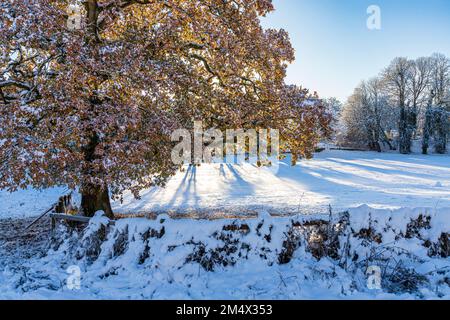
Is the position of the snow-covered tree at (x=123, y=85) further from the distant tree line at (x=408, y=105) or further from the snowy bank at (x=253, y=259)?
the distant tree line at (x=408, y=105)

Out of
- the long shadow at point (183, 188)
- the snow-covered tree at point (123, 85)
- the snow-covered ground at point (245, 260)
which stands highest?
the snow-covered tree at point (123, 85)

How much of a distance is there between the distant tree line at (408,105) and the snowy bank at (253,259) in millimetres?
49975

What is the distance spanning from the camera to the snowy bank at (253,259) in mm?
5570

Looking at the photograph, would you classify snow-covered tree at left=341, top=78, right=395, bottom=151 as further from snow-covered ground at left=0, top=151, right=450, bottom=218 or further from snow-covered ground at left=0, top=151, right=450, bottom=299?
snow-covered ground at left=0, top=151, right=450, bottom=299

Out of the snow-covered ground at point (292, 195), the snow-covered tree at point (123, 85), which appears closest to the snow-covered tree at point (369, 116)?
the snow-covered ground at point (292, 195)

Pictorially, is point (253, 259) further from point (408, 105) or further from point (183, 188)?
point (408, 105)

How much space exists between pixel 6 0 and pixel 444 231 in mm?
10435

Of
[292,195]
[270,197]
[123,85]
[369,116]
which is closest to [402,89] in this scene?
[369,116]

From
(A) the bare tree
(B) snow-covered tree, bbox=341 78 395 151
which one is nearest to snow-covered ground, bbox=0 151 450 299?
(A) the bare tree

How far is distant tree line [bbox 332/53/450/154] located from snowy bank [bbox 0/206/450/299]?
49975mm

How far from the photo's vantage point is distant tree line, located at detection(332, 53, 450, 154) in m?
53.7

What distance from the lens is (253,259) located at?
21.1ft

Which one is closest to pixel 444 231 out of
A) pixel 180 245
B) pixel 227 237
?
pixel 227 237
